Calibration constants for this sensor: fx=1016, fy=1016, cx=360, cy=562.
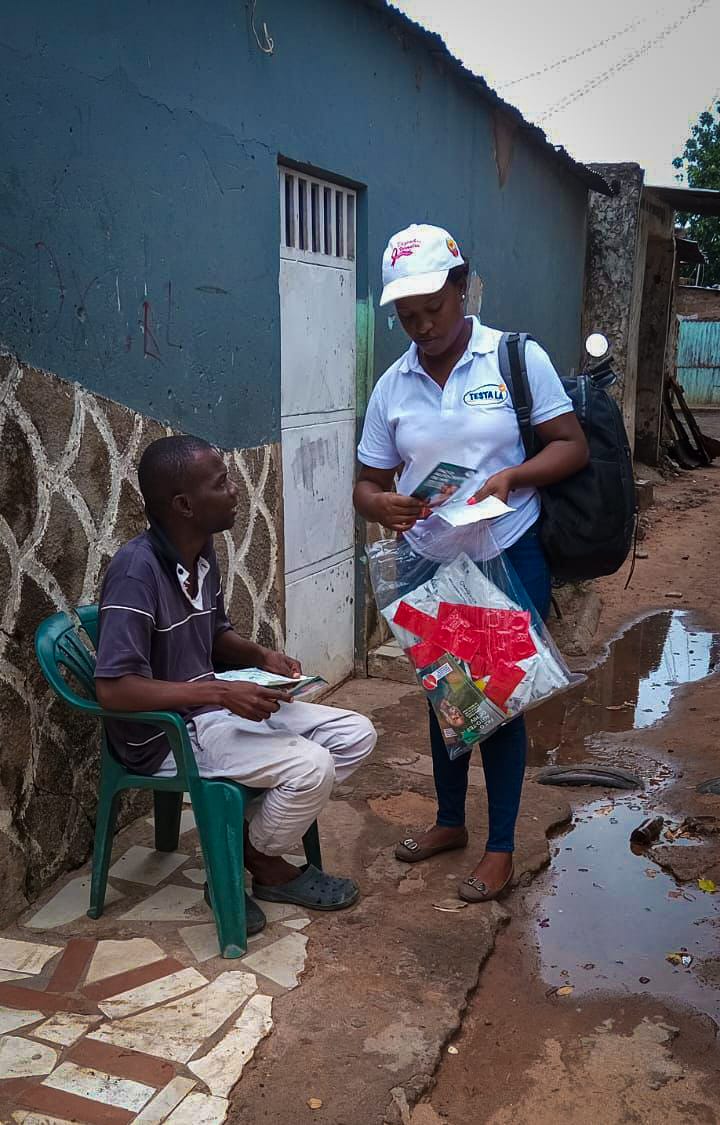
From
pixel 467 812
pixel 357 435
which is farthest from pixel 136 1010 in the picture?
pixel 357 435

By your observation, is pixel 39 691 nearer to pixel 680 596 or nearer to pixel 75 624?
pixel 75 624

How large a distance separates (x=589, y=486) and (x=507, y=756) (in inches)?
33.1

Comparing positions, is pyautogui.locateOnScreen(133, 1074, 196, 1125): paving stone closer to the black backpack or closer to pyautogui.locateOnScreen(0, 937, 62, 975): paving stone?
pyautogui.locateOnScreen(0, 937, 62, 975): paving stone

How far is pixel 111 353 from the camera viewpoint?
328 cm

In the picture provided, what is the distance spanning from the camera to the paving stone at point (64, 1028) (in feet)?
7.79

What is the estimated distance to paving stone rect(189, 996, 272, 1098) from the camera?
2250mm

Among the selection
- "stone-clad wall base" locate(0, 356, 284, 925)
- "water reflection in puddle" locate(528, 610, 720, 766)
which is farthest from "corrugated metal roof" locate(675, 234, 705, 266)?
"stone-clad wall base" locate(0, 356, 284, 925)

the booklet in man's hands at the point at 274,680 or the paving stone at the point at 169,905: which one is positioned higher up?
the booklet in man's hands at the point at 274,680

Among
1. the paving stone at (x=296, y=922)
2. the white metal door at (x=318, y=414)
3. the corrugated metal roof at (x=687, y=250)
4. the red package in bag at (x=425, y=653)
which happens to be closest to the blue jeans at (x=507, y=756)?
the red package in bag at (x=425, y=653)

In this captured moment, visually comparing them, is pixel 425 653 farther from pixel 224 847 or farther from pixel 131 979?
pixel 131 979

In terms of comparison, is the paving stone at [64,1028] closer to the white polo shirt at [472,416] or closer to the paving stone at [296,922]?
the paving stone at [296,922]

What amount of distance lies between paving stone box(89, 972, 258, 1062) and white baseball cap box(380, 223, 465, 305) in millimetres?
1827

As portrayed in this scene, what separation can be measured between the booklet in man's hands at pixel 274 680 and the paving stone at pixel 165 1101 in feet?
3.03

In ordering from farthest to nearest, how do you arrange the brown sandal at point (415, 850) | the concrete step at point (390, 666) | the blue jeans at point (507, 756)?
the concrete step at point (390, 666) < the brown sandal at point (415, 850) < the blue jeans at point (507, 756)
